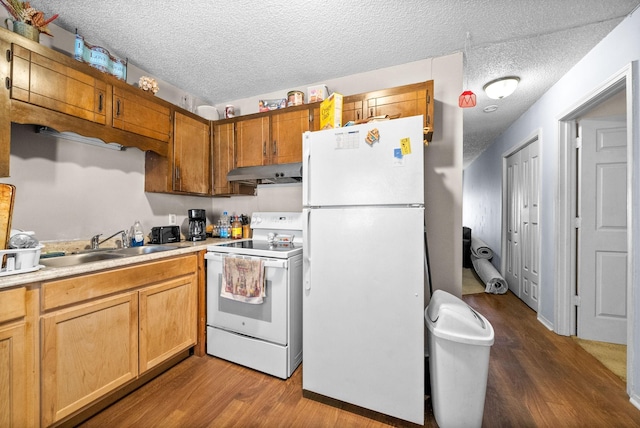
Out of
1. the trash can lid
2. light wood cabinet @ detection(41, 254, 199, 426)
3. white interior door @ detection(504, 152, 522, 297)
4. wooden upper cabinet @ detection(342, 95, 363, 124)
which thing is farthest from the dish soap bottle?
white interior door @ detection(504, 152, 522, 297)

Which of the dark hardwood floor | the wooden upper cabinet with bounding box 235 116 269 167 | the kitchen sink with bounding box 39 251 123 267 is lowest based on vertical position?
the dark hardwood floor

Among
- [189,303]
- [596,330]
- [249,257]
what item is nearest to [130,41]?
[249,257]

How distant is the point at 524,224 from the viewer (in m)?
3.43

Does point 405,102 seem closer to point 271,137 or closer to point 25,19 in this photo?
point 271,137

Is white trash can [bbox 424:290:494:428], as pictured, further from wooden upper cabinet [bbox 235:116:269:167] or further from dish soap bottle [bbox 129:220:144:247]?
dish soap bottle [bbox 129:220:144:247]

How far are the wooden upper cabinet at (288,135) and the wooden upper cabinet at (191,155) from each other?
0.77m

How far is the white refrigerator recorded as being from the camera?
55.2 inches

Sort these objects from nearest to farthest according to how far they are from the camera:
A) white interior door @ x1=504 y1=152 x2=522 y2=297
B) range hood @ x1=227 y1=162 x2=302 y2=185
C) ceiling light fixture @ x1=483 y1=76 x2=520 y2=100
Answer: range hood @ x1=227 y1=162 x2=302 y2=185 → ceiling light fixture @ x1=483 y1=76 x2=520 y2=100 → white interior door @ x1=504 y1=152 x2=522 y2=297

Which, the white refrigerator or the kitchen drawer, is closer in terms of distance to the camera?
the kitchen drawer

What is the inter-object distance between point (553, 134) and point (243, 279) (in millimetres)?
3348

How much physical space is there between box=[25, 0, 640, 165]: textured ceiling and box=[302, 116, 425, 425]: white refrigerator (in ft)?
2.72

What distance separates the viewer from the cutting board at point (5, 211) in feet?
4.06

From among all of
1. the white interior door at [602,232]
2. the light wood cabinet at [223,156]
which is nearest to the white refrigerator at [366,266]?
the light wood cabinet at [223,156]

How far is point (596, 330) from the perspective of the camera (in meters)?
2.38
